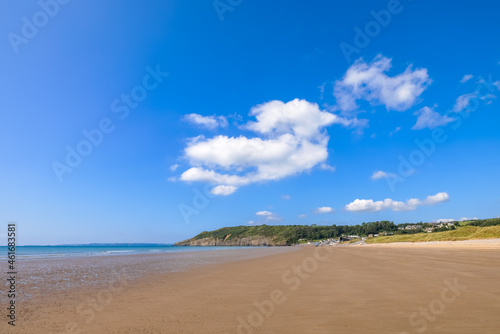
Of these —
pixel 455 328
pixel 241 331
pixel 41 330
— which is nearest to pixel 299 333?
pixel 241 331

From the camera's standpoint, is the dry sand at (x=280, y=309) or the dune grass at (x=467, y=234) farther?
the dune grass at (x=467, y=234)

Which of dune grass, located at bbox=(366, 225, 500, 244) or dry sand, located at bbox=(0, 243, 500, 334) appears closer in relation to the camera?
dry sand, located at bbox=(0, 243, 500, 334)

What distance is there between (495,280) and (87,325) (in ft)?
52.3

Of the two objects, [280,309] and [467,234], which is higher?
[280,309]

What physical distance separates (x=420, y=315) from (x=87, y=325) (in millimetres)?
8696

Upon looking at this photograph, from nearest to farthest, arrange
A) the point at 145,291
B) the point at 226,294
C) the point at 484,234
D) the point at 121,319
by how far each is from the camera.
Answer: the point at 121,319 < the point at 226,294 < the point at 145,291 < the point at 484,234

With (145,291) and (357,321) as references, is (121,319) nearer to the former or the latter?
(145,291)

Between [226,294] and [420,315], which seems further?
[226,294]

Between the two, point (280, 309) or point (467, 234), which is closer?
point (280, 309)

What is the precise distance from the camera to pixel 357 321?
6613 mm

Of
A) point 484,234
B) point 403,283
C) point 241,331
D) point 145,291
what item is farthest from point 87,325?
point 484,234

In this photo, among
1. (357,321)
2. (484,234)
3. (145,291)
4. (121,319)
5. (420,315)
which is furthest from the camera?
(484,234)

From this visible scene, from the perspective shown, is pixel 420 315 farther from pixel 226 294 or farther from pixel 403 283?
pixel 226 294

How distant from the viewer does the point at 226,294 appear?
1061 cm
